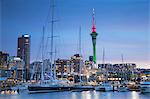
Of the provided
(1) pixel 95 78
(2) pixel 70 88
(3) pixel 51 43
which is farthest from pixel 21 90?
(1) pixel 95 78

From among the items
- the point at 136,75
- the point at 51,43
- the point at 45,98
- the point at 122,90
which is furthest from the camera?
the point at 136,75

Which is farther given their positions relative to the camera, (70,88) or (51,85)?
(70,88)

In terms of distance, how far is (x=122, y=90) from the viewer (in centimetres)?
3569

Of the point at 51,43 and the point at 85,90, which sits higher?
the point at 51,43

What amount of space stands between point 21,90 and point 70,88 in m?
4.38

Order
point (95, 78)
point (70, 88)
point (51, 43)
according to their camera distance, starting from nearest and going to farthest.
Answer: point (51, 43) < point (70, 88) < point (95, 78)

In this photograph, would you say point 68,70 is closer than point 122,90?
No

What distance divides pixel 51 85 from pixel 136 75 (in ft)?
101

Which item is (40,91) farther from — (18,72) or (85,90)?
(18,72)

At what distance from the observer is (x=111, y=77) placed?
57.5 m

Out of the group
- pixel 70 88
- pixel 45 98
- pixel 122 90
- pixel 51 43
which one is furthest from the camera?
pixel 122 90

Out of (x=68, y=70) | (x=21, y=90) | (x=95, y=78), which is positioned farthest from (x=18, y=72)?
(x=21, y=90)

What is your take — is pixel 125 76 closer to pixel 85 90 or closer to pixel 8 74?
pixel 8 74

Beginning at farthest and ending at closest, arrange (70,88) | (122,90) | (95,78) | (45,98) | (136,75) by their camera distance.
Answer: (136,75) < (95,78) < (122,90) < (70,88) < (45,98)
